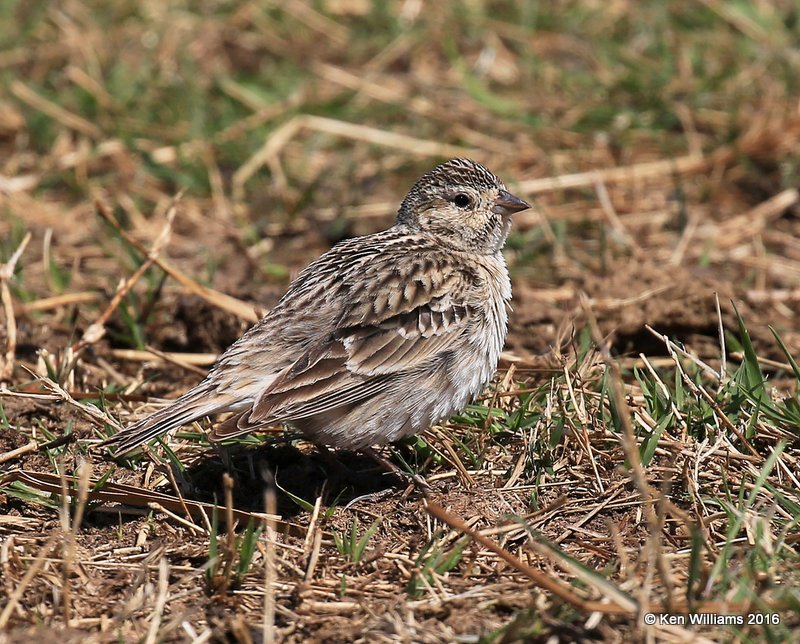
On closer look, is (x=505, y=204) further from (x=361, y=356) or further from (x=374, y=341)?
(x=361, y=356)

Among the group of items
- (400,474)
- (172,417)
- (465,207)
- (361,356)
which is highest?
(465,207)

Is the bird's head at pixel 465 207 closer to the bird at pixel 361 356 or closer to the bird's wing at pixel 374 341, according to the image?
the bird at pixel 361 356

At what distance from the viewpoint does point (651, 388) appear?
543 cm

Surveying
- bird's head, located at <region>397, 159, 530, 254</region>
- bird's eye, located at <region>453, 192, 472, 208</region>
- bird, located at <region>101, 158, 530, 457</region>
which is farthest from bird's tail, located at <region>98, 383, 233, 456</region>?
bird's eye, located at <region>453, 192, 472, 208</region>

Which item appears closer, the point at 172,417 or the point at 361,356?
the point at 172,417

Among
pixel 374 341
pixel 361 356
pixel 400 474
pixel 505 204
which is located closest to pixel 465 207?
pixel 505 204

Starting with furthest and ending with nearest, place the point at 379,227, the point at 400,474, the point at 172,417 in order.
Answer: the point at 379,227, the point at 400,474, the point at 172,417

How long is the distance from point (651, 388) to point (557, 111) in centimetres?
437


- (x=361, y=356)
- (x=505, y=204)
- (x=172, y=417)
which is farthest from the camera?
(x=505, y=204)

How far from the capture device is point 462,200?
5.96 metres

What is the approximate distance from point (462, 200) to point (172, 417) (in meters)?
2.02

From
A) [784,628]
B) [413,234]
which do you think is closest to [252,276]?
[413,234]

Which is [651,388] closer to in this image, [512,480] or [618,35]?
[512,480]

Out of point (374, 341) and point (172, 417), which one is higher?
point (374, 341)
